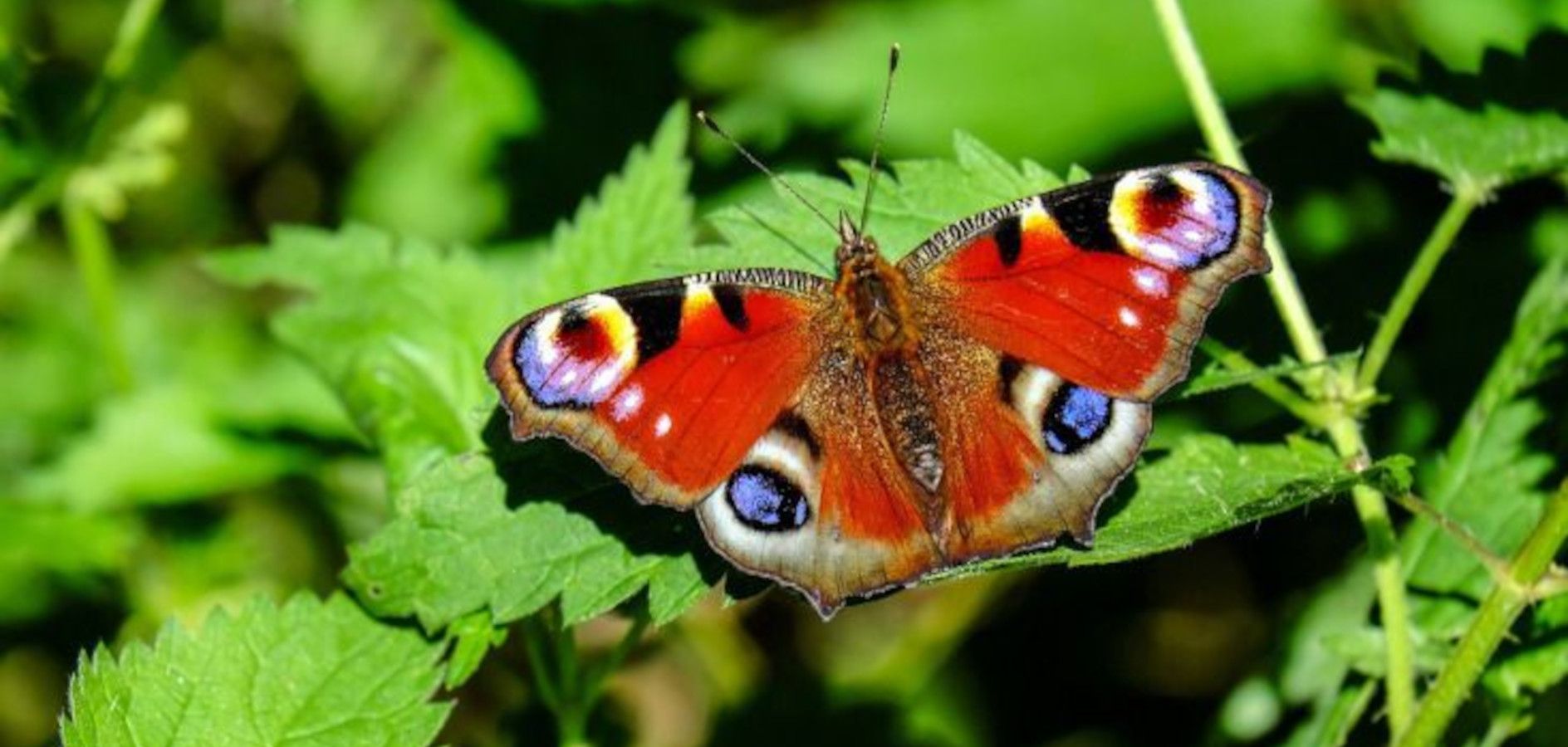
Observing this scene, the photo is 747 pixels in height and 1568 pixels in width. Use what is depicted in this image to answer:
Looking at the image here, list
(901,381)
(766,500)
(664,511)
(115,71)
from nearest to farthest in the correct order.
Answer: (766,500) < (901,381) < (664,511) < (115,71)

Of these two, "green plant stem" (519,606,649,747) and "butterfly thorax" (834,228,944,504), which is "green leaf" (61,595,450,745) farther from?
"butterfly thorax" (834,228,944,504)

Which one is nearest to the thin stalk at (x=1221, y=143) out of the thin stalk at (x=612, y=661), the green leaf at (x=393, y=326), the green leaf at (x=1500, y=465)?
the green leaf at (x=1500, y=465)

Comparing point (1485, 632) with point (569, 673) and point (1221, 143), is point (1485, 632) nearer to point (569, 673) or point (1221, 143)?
point (1221, 143)

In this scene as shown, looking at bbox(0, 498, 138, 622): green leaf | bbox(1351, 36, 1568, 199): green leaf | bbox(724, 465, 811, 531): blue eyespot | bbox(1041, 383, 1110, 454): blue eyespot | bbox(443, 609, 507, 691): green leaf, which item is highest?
bbox(1351, 36, 1568, 199): green leaf

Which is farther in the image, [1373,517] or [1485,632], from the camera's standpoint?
[1373,517]

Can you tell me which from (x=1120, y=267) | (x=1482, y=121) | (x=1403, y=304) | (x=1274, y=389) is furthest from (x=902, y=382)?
(x=1482, y=121)

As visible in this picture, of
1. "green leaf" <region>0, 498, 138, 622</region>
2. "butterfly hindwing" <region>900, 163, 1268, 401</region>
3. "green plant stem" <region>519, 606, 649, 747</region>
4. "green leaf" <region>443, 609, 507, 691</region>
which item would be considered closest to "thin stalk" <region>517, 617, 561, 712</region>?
"green plant stem" <region>519, 606, 649, 747</region>

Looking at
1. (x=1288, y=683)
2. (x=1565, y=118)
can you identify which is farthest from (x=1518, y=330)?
(x=1288, y=683)
